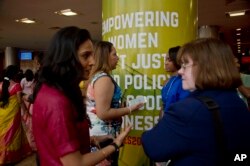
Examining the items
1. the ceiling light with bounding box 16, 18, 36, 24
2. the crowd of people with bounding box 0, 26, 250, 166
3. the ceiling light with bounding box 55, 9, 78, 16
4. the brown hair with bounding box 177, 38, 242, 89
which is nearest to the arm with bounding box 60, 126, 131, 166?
the crowd of people with bounding box 0, 26, 250, 166

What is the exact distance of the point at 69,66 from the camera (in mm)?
1349

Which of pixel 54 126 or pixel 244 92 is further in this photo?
pixel 244 92

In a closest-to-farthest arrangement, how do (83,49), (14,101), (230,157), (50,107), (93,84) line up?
(230,157) < (50,107) < (83,49) < (93,84) < (14,101)

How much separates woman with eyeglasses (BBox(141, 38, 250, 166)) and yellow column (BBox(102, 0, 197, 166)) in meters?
1.15

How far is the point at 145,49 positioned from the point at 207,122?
1.33 m

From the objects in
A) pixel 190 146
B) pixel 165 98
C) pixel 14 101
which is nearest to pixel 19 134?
pixel 14 101

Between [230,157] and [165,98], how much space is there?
134cm

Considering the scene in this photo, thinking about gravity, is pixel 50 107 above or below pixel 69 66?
below

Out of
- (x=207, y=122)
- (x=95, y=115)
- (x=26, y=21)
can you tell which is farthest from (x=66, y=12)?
(x=207, y=122)

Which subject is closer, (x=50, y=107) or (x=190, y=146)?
(x=190, y=146)

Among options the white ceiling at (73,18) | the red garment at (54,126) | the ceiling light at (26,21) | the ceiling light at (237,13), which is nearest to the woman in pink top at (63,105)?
the red garment at (54,126)

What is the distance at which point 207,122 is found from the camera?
1.13m

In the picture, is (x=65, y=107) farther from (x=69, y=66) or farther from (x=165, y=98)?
(x=165, y=98)

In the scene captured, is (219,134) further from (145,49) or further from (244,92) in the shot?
(244,92)
